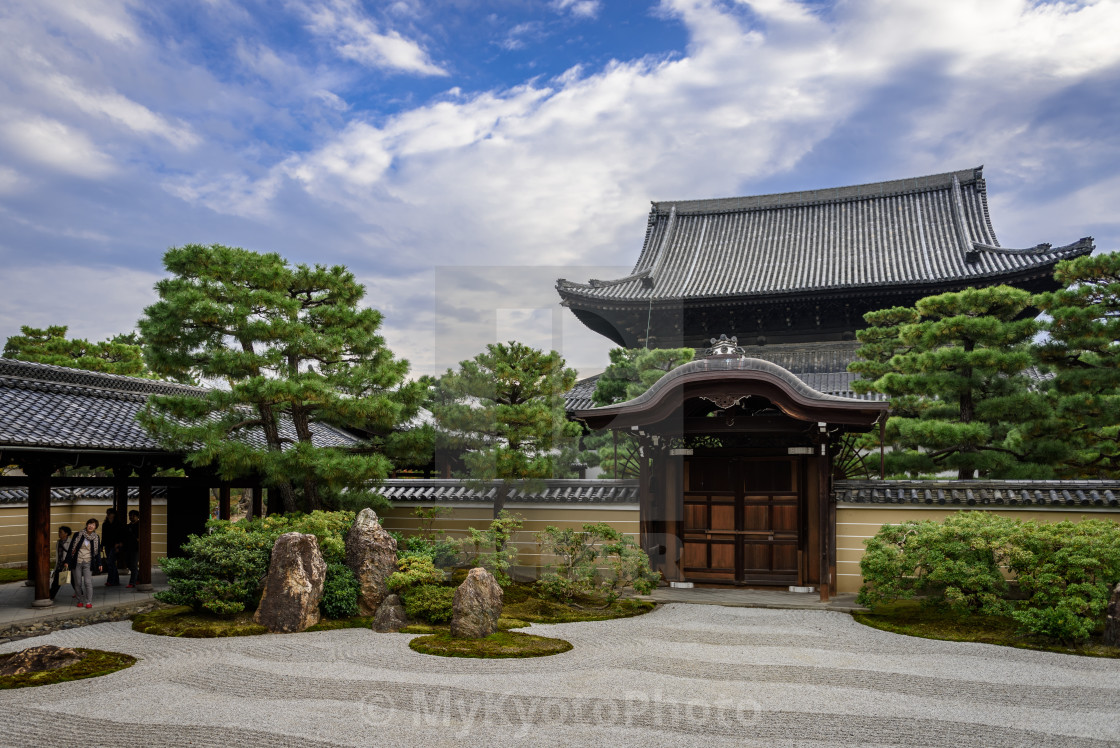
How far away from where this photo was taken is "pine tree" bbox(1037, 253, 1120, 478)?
11727 mm

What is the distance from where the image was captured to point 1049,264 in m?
15.6

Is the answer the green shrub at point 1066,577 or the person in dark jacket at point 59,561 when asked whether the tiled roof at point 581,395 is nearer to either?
the person in dark jacket at point 59,561

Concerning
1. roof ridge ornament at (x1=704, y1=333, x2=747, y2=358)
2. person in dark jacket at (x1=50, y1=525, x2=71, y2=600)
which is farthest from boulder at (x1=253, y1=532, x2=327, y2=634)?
roof ridge ornament at (x1=704, y1=333, x2=747, y2=358)

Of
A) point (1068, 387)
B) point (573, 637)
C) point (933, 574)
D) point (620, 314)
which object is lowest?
point (573, 637)

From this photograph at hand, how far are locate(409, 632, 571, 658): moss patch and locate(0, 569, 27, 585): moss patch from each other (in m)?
10.0

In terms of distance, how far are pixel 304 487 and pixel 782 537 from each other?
809 centimetres

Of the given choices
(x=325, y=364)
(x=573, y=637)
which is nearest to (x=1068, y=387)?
(x=573, y=637)

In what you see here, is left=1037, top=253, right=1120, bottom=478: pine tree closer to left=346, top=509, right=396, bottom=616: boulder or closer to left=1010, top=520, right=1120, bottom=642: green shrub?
left=1010, top=520, right=1120, bottom=642: green shrub

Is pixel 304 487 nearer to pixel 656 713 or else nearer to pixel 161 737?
pixel 161 737

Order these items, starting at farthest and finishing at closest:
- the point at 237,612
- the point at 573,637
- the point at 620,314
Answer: the point at 620,314
the point at 237,612
the point at 573,637

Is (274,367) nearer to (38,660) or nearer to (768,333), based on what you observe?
(38,660)

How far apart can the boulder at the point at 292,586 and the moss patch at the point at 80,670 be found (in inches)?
68.5

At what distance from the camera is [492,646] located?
8.43 metres

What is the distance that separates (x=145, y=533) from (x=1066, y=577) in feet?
44.2
